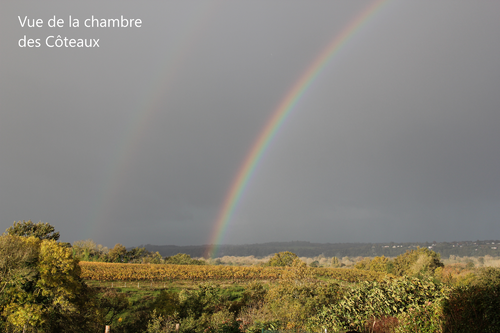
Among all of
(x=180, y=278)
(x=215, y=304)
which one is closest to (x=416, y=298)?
(x=215, y=304)

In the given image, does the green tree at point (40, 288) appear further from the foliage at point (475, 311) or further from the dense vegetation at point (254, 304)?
the foliage at point (475, 311)

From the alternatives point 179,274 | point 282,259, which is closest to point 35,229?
point 179,274

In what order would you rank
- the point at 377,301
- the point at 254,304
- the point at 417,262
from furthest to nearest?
the point at 417,262
the point at 254,304
the point at 377,301

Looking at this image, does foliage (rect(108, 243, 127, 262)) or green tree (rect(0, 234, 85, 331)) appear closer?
green tree (rect(0, 234, 85, 331))

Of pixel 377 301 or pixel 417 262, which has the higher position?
pixel 377 301

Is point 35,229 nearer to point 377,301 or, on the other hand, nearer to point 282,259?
point 282,259

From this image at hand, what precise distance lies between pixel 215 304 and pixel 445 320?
62.1ft

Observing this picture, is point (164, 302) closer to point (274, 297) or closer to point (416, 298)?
point (274, 297)

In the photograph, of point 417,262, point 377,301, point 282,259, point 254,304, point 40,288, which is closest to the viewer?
point 377,301

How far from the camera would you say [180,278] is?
57438 mm

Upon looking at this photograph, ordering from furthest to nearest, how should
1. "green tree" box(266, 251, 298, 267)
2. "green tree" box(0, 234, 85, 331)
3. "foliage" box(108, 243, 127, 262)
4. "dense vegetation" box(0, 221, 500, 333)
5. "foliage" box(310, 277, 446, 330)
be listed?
→ "foliage" box(108, 243, 127, 262) < "green tree" box(266, 251, 298, 267) < "green tree" box(0, 234, 85, 331) < "foliage" box(310, 277, 446, 330) < "dense vegetation" box(0, 221, 500, 333)

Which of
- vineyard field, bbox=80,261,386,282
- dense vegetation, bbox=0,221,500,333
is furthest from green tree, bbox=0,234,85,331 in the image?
vineyard field, bbox=80,261,386,282

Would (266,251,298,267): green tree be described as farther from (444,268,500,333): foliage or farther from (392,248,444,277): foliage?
(444,268,500,333): foliage

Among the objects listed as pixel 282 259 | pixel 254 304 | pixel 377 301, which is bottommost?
pixel 282 259
